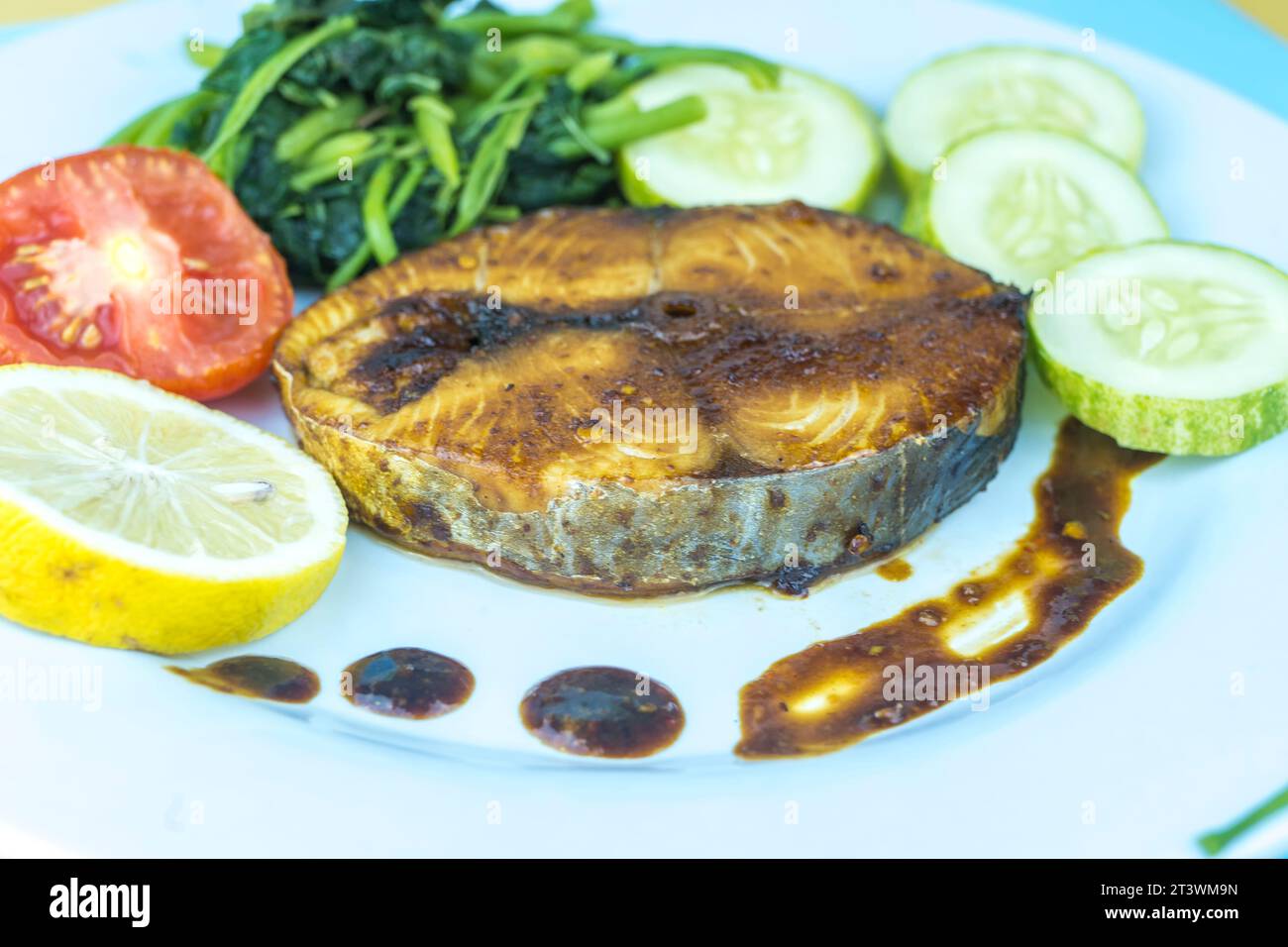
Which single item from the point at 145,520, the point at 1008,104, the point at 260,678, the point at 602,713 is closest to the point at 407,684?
the point at 260,678

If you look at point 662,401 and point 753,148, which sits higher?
point 753,148

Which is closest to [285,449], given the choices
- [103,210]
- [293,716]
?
[293,716]

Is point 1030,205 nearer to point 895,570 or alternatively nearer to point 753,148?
point 753,148

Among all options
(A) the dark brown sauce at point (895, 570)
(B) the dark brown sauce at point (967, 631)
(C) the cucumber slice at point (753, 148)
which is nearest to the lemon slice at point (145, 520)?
(B) the dark brown sauce at point (967, 631)

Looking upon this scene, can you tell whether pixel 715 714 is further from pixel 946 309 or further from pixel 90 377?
pixel 90 377

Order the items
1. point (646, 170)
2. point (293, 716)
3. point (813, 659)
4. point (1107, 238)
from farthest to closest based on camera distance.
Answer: point (646, 170), point (1107, 238), point (813, 659), point (293, 716)

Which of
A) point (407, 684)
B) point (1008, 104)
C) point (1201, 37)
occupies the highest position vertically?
point (1201, 37)

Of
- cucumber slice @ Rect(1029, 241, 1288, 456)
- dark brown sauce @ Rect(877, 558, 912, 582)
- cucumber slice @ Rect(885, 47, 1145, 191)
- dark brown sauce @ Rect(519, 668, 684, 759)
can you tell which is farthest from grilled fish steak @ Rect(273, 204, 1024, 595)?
cucumber slice @ Rect(885, 47, 1145, 191)
